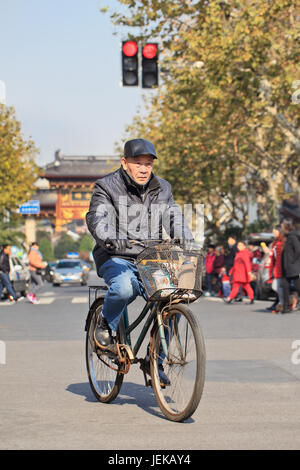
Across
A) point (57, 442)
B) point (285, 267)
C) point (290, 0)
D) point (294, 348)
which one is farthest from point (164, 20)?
point (57, 442)

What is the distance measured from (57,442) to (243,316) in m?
12.8

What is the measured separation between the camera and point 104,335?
23.8ft

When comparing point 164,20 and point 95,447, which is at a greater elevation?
point 164,20

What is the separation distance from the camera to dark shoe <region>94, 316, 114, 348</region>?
7.23 metres

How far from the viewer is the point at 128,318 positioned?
7125 mm

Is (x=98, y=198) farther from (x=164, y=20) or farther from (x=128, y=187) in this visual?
(x=164, y=20)

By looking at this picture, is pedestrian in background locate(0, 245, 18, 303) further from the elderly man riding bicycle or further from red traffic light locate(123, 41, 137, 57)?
the elderly man riding bicycle

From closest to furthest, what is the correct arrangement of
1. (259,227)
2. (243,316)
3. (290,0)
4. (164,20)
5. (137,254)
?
(137,254)
(243,316)
(290,0)
(164,20)
(259,227)

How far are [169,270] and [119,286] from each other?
480 millimetres

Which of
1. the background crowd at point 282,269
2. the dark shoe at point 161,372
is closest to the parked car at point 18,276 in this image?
the background crowd at point 282,269

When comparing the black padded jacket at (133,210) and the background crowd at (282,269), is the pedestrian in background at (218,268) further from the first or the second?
the black padded jacket at (133,210)

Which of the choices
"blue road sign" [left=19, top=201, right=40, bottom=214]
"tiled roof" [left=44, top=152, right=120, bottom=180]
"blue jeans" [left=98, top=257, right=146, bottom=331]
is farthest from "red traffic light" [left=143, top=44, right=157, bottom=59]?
"tiled roof" [left=44, top=152, right=120, bottom=180]

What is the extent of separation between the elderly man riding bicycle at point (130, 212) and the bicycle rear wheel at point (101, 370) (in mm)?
199

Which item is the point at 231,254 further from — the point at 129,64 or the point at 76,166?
the point at 76,166
